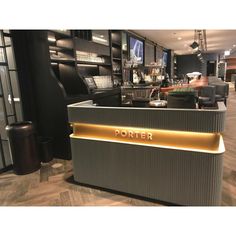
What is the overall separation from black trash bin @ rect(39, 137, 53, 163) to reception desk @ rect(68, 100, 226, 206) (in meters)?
1.15

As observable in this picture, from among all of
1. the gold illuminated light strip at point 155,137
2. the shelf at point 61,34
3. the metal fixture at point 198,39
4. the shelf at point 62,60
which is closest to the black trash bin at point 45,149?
the gold illuminated light strip at point 155,137

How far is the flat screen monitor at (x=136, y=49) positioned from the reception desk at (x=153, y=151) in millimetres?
4951

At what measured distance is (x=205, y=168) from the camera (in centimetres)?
230

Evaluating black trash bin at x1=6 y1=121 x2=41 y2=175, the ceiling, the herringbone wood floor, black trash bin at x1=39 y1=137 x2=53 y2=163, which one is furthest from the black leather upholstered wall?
the ceiling

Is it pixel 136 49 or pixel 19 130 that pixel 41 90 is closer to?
pixel 19 130

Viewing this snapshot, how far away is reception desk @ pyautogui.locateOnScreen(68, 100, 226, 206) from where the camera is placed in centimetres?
227

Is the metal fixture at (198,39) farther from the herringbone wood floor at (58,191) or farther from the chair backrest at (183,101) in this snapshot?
the chair backrest at (183,101)

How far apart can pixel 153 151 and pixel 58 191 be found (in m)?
1.56

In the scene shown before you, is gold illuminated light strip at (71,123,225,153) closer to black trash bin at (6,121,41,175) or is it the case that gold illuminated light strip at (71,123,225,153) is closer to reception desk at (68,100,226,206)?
reception desk at (68,100,226,206)

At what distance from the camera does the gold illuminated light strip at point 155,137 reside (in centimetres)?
227
